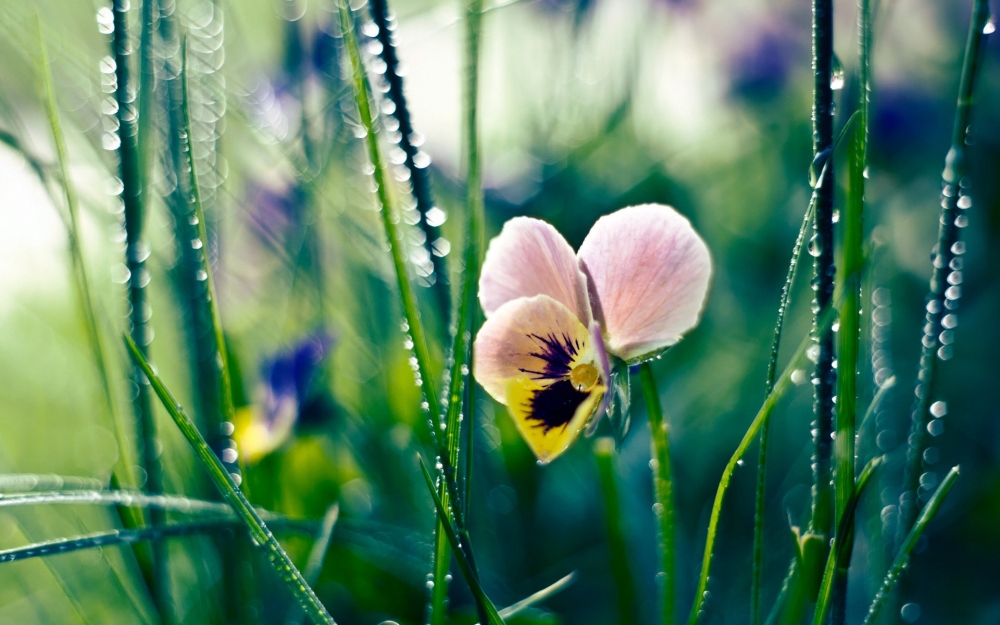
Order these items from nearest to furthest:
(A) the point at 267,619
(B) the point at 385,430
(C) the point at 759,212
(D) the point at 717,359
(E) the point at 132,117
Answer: (E) the point at 132,117
(A) the point at 267,619
(B) the point at 385,430
(D) the point at 717,359
(C) the point at 759,212

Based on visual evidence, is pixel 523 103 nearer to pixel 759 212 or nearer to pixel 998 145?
pixel 759 212

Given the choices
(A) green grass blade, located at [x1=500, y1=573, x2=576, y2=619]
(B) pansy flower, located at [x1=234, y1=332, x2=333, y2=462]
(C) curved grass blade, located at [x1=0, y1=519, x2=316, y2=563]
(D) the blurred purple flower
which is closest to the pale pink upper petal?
(A) green grass blade, located at [x1=500, y1=573, x2=576, y2=619]

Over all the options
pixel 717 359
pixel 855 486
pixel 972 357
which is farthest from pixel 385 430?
pixel 972 357

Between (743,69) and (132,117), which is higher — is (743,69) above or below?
above

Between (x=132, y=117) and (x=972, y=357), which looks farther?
(x=972, y=357)

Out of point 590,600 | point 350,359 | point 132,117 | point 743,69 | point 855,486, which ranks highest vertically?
point 743,69

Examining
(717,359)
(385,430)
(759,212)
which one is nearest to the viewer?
(385,430)

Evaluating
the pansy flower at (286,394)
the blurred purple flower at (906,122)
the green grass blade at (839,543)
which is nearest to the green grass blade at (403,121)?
the green grass blade at (839,543)

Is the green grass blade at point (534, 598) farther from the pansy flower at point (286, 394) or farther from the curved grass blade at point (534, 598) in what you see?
the pansy flower at point (286, 394)
